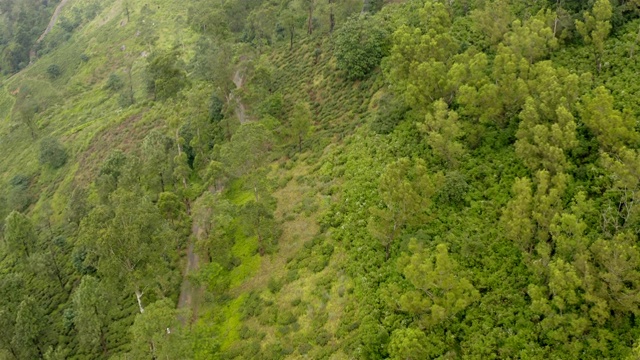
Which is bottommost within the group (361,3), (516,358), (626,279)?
(516,358)

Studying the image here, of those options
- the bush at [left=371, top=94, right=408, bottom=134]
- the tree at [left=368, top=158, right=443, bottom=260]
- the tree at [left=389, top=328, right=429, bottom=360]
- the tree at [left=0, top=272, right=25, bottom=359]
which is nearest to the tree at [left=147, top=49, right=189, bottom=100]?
the tree at [left=0, top=272, right=25, bottom=359]

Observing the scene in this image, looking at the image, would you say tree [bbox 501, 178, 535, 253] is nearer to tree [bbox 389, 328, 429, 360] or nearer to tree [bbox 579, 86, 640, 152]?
tree [bbox 579, 86, 640, 152]

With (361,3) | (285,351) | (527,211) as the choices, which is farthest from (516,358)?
(361,3)

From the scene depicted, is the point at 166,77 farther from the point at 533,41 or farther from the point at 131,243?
the point at 533,41

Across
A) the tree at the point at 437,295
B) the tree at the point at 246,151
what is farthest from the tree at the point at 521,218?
the tree at the point at 246,151

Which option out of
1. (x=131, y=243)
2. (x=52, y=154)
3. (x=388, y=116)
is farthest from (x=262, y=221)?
(x=52, y=154)

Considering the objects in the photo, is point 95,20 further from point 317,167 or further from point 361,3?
point 317,167

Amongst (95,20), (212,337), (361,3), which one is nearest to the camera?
(212,337)

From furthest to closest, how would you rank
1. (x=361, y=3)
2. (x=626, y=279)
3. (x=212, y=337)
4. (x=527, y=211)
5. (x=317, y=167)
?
(x=361, y=3) → (x=317, y=167) → (x=212, y=337) → (x=527, y=211) → (x=626, y=279)
